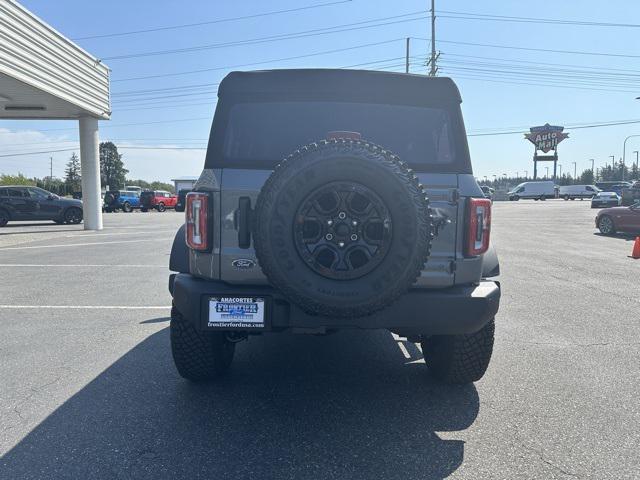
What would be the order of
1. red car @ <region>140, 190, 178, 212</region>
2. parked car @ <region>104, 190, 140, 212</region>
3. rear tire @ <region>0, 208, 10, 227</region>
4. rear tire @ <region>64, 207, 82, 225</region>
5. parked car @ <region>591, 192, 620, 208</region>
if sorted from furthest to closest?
1. red car @ <region>140, 190, 178, 212</region>
2. parked car @ <region>104, 190, 140, 212</region>
3. parked car @ <region>591, 192, 620, 208</region>
4. rear tire @ <region>64, 207, 82, 225</region>
5. rear tire @ <region>0, 208, 10, 227</region>

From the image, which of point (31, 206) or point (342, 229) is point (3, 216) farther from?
point (342, 229)

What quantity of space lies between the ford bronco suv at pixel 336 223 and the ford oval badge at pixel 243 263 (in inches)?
0.8

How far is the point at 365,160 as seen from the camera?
2818 millimetres

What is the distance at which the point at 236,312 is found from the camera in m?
3.05

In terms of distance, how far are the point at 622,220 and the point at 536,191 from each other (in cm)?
4717

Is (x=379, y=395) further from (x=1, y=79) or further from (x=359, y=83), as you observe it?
(x=1, y=79)

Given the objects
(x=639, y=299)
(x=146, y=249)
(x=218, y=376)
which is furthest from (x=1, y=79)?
(x=639, y=299)

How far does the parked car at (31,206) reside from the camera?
21.5m

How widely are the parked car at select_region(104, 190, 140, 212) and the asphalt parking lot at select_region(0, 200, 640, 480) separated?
3587 centimetres

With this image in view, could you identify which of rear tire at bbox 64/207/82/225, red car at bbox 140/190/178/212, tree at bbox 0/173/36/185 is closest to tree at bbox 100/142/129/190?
tree at bbox 0/173/36/185

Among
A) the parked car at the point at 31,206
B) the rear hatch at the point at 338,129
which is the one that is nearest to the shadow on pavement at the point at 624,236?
the rear hatch at the point at 338,129

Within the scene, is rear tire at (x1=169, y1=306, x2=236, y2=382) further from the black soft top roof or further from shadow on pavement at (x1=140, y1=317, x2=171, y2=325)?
shadow on pavement at (x1=140, y1=317, x2=171, y2=325)

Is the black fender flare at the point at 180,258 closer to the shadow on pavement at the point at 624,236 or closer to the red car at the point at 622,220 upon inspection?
the shadow on pavement at the point at 624,236

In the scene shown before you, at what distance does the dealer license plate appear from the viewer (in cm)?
303
